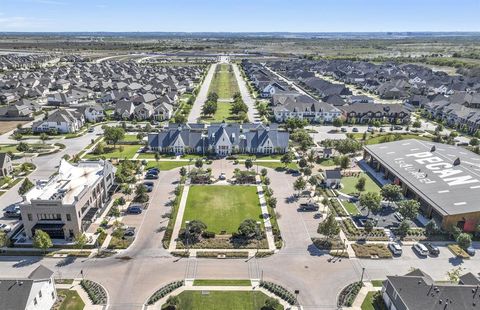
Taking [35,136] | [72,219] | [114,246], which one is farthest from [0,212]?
[35,136]

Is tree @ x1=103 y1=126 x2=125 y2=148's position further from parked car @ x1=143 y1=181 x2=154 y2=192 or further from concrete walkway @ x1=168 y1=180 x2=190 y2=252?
concrete walkway @ x1=168 y1=180 x2=190 y2=252

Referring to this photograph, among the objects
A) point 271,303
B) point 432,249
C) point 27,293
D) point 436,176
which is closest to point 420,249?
point 432,249

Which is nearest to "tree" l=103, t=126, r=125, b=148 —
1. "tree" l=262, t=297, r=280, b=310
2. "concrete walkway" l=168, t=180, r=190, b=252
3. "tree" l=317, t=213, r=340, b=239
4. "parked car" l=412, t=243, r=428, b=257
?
"concrete walkway" l=168, t=180, r=190, b=252

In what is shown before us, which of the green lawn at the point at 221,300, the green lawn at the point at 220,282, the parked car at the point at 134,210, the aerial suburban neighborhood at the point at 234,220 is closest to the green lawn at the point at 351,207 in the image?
the aerial suburban neighborhood at the point at 234,220

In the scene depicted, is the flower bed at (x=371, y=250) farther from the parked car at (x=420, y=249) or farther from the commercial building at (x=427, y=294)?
the commercial building at (x=427, y=294)

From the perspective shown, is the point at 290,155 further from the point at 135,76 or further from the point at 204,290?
the point at 135,76
